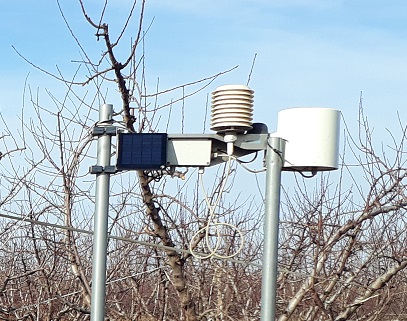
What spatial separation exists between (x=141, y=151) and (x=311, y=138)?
0.68 meters

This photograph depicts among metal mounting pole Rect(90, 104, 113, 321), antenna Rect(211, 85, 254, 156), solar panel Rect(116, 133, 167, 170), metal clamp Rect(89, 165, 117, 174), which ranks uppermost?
antenna Rect(211, 85, 254, 156)

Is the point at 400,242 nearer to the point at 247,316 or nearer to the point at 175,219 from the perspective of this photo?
the point at 247,316

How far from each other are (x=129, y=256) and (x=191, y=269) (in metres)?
0.46

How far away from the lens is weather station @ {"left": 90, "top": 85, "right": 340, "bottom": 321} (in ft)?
9.76

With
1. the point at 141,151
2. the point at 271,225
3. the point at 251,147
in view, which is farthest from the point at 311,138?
the point at 141,151

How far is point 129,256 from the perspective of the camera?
212 inches

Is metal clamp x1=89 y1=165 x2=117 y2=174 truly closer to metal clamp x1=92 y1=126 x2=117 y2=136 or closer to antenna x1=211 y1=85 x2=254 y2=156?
metal clamp x1=92 y1=126 x2=117 y2=136

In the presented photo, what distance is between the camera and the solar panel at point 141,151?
305 centimetres

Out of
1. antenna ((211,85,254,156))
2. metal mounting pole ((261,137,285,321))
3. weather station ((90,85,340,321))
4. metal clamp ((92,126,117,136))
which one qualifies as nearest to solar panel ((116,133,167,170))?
weather station ((90,85,340,321))

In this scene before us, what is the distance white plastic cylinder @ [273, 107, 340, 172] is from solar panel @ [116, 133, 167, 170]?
0.49m

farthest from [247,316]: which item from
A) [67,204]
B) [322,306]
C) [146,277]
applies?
[67,204]

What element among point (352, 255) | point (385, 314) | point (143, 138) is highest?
point (143, 138)

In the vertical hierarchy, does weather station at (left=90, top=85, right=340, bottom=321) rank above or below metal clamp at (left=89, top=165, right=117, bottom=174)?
above

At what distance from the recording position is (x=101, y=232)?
10.5 ft
